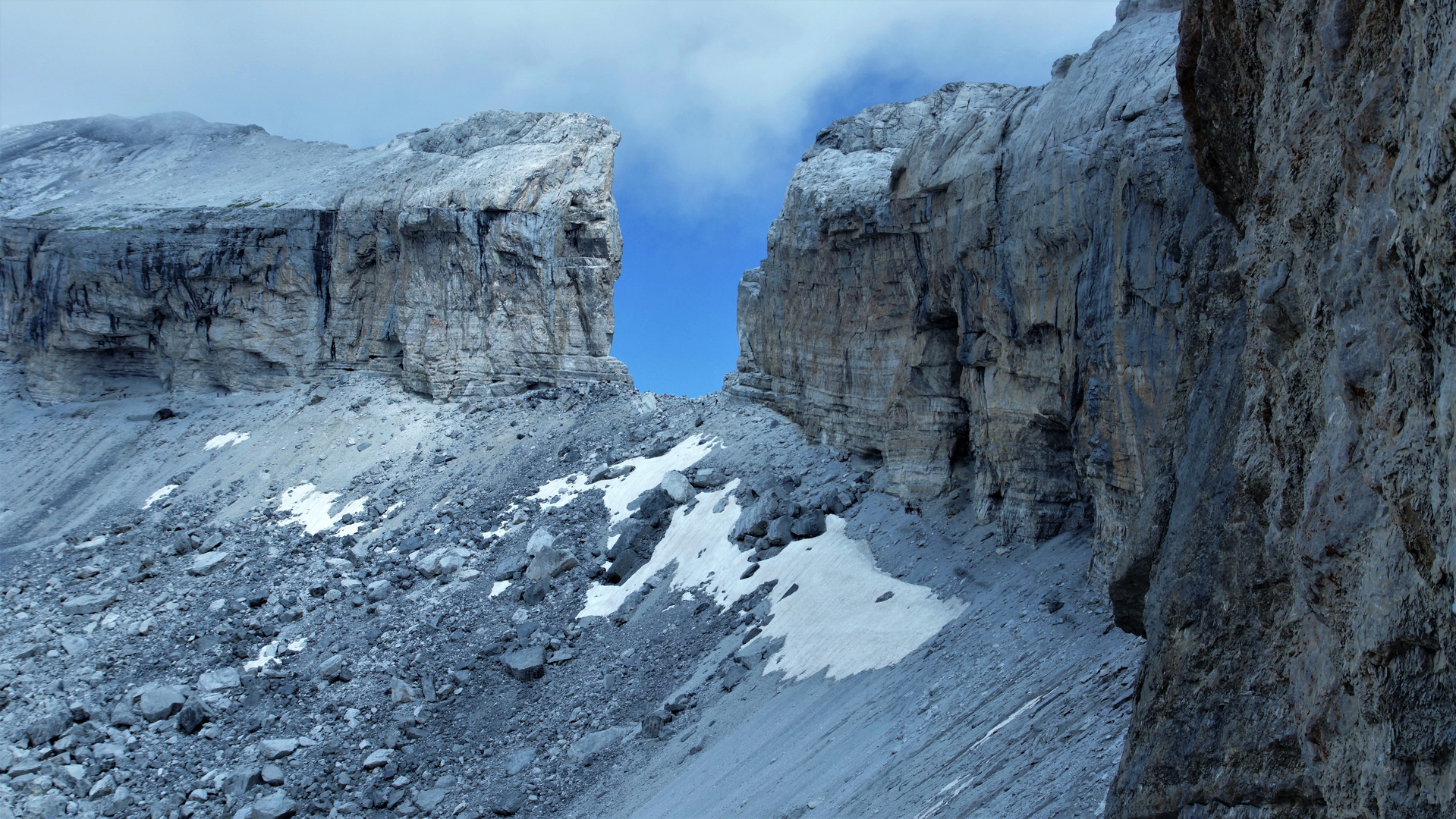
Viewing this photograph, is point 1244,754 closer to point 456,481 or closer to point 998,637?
point 998,637

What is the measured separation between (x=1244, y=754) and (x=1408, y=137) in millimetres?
3423

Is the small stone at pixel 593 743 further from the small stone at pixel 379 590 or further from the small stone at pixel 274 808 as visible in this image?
the small stone at pixel 379 590

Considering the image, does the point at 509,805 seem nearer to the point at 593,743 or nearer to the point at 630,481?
the point at 593,743

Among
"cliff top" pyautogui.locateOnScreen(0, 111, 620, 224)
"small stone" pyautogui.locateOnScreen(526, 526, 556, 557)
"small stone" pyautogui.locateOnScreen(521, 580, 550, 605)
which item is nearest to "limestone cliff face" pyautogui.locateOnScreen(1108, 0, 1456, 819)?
"small stone" pyautogui.locateOnScreen(521, 580, 550, 605)

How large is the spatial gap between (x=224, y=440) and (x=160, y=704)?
14849mm

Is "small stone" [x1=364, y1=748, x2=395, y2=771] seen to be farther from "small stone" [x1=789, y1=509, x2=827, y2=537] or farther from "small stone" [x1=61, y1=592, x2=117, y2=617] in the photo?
"small stone" [x1=61, y1=592, x2=117, y2=617]

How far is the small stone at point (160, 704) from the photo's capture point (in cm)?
1630

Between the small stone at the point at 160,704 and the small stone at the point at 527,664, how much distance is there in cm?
617

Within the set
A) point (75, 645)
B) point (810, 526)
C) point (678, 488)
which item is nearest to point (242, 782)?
point (75, 645)

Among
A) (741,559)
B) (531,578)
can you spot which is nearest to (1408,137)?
(741,559)

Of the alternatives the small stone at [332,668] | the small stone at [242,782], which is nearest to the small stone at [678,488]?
the small stone at [332,668]

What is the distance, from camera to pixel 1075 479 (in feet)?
44.1

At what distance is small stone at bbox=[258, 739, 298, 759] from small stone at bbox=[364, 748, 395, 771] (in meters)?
1.52

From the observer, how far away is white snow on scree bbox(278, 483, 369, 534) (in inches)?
940
